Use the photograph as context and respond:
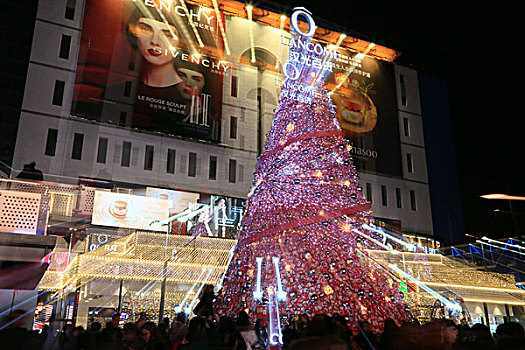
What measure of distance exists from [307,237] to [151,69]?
9922 millimetres

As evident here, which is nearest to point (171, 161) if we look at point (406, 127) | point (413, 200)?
point (406, 127)

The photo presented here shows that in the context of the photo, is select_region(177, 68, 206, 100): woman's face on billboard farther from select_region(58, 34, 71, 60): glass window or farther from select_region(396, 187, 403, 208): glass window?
select_region(396, 187, 403, 208): glass window

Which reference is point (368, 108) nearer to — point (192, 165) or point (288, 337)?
point (192, 165)

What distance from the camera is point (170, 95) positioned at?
1292cm

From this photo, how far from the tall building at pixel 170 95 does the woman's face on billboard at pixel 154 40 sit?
3 centimetres

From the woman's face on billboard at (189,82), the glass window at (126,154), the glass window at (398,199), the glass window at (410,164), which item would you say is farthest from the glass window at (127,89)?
the glass window at (410,164)

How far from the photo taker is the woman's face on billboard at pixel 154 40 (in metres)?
13.0

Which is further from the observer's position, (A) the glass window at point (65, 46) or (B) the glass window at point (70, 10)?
(B) the glass window at point (70, 10)

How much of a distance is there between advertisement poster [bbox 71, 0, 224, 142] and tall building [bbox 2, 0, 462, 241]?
3 centimetres

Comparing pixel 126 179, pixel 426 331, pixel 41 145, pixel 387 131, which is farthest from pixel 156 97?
pixel 426 331

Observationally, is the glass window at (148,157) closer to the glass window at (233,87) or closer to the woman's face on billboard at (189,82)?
the woman's face on billboard at (189,82)

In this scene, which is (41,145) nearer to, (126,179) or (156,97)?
(126,179)

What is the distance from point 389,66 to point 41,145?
13.3m

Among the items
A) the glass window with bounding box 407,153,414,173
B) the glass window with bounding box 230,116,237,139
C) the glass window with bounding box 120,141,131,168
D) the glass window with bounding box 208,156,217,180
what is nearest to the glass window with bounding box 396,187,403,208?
the glass window with bounding box 407,153,414,173
